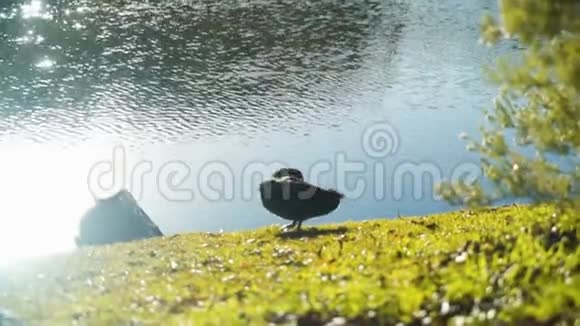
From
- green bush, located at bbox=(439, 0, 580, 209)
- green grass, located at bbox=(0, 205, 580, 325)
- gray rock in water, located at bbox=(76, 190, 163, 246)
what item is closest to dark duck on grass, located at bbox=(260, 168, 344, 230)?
green grass, located at bbox=(0, 205, 580, 325)

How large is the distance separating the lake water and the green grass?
21.7 ft

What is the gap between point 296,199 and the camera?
23016 mm

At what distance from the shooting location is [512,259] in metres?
14.0

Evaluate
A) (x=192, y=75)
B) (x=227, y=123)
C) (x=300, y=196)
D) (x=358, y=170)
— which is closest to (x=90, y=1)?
(x=192, y=75)

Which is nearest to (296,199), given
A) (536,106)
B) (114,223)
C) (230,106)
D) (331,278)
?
(536,106)

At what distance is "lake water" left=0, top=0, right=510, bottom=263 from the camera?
40.1 metres

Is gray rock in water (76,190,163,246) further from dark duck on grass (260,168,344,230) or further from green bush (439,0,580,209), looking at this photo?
green bush (439,0,580,209)

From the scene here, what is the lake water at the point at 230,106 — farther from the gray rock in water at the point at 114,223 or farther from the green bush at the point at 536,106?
the green bush at the point at 536,106

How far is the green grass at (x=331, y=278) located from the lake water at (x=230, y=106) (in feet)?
21.7

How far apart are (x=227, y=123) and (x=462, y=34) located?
27619 mm

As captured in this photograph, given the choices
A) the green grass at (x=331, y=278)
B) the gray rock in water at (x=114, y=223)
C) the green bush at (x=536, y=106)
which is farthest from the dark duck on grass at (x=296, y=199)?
the gray rock in water at (x=114, y=223)

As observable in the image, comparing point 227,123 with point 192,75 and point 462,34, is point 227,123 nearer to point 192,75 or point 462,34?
point 192,75

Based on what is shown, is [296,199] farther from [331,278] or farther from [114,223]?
[114,223]

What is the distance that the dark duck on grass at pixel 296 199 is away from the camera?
911 inches
